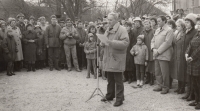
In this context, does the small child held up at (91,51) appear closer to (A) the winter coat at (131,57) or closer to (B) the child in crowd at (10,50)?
(A) the winter coat at (131,57)

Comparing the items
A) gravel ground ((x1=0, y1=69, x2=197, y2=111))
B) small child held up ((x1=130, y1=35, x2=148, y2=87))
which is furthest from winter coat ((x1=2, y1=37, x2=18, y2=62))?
small child held up ((x1=130, y1=35, x2=148, y2=87))

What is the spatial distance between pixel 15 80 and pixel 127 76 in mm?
4368

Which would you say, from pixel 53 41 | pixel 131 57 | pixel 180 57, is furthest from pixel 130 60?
pixel 53 41

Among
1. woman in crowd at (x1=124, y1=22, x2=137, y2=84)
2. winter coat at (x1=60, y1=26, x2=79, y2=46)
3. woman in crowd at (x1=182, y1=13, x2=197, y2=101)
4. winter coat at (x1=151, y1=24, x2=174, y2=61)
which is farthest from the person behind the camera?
winter coat at (x1=60, y1=26, x2=79, y2=46)

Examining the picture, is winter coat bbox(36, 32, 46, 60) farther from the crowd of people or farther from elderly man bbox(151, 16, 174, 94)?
elderly man bbox(151, 16, 174, 94)

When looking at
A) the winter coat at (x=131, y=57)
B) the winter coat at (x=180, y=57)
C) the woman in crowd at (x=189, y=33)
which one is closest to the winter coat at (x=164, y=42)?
the winter coat at (x=180, y=57)

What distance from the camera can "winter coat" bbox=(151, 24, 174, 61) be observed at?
6.74m

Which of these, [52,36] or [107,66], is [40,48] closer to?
[52,36]

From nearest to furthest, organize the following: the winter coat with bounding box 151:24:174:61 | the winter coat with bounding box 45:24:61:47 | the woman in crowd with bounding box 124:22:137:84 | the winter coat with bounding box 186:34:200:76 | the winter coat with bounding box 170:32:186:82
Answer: the winter coat with bounding box 186:34:200:76, the winter coat with bounding box 170:32:186:82, the winter coat with bounding box 151:24:174:61, the woman in crowd with bounding box 124:22:137:84, the winter coat with bounding box 45:24:61:47

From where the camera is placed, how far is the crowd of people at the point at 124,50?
566 centimetres

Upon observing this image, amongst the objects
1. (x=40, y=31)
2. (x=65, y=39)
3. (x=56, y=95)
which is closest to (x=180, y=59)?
(x=56, y=95)

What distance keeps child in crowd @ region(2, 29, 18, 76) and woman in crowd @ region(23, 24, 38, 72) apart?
0.57 metres

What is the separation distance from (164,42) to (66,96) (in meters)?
3.30

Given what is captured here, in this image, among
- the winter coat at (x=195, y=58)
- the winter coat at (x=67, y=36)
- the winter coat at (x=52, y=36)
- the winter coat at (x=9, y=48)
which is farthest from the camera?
the winter coat at (x=52, y=36)
